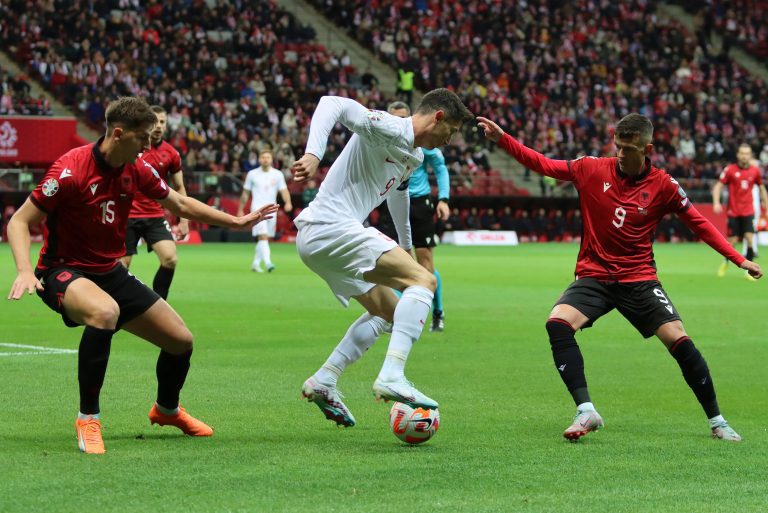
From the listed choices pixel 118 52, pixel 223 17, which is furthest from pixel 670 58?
pixel 118 52

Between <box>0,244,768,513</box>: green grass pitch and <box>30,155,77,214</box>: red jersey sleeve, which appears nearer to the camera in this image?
<box>0,244,768,513</box>: green grass pitch

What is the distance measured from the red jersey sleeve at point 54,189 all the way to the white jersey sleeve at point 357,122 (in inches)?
54.4

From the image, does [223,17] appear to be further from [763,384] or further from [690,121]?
[763,384]

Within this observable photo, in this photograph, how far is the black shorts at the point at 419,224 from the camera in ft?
47.1

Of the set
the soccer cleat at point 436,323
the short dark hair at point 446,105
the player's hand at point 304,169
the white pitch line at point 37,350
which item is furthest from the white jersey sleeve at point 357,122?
the soccer cleat at point 436,323

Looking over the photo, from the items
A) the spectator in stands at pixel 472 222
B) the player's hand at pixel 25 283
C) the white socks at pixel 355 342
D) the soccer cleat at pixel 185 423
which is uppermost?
the player's hand at pixel 25 283

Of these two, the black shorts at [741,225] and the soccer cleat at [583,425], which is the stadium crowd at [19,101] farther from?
the soccer cleat at [583,425]

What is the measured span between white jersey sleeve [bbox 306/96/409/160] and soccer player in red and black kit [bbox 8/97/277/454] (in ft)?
3.28

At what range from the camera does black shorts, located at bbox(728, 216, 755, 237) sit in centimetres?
2630

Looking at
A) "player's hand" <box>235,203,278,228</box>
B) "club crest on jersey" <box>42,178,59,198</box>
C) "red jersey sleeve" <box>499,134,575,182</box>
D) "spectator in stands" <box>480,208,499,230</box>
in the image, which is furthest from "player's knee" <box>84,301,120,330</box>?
"spectator in stands" <box>480,208,499,230</box>

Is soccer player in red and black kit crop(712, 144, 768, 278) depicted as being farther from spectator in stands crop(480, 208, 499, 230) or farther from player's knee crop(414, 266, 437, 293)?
player's knee crop(414, 266, 437, 293)

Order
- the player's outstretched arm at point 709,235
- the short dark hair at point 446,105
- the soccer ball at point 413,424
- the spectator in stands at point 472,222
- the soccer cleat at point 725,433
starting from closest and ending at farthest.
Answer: the soccer ball at point 413,424
the soccer cleat at point 725,433
the short dark hair at point 446,105
the player's outstretched arm at point 709,235
the spectator in stands at point 472,222

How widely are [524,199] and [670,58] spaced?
14.4 metres

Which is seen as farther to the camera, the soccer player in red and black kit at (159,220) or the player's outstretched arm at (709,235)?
the soccer player in red and black kit at (159,220)
